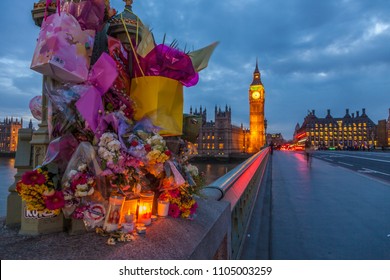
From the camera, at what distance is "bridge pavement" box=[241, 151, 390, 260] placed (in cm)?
313

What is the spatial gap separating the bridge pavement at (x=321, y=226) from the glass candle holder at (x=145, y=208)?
5.96ft

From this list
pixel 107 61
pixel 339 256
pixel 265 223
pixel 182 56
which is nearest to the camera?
pixel 107 61

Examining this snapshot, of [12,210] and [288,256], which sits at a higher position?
[12,210]

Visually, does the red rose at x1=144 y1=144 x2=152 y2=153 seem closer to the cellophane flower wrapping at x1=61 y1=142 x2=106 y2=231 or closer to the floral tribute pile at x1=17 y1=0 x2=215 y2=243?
the floral tribute pile at x1=17 y1=0 x2=215 y2=243

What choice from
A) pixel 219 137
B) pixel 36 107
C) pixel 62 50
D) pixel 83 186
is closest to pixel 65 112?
pixel 62 50

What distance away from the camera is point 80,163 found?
1547 mm

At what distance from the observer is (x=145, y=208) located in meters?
1.83

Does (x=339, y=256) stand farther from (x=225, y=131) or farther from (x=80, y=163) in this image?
(x=225, y=131)

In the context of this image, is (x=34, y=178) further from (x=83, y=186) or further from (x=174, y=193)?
(x=174, y=193)

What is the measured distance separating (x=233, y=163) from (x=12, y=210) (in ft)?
313

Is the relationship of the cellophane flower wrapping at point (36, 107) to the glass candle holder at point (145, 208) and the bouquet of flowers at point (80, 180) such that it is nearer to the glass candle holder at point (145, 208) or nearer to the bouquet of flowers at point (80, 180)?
the bouquet of flowers at point (80, 180)

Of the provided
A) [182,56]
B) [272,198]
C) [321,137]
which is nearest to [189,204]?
[182,56]

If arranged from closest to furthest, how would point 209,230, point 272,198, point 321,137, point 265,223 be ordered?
point 209,230 → point 265,223 → point 272,198 → point 321,137

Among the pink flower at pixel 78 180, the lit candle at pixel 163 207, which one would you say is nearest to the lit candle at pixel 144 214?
the lit candle at pixel 163 207
